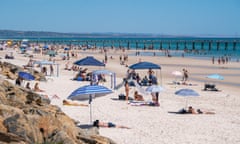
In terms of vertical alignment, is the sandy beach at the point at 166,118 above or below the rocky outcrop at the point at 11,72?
below

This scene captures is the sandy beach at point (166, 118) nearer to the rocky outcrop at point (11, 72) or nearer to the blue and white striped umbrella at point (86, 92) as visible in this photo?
the blue and white striped umbrella at point (86, 92)

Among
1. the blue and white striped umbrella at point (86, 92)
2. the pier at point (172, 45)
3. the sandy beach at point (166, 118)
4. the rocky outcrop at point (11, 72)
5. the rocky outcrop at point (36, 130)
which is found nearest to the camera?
the rocky outcrop at point (36, 130)

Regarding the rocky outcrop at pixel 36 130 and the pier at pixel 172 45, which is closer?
the rocky outcrop at pixel 36 130

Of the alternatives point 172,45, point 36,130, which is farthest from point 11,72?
point 172,45

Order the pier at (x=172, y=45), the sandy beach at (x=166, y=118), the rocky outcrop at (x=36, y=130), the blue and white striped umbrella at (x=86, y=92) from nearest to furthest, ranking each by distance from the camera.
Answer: the rocky outcrop at (x=36, y=130)
the sandy beach at (x=166, y=118)
the blue and white striped umbrella at (x=86, y=92)
the pier at (x=172, y=45)

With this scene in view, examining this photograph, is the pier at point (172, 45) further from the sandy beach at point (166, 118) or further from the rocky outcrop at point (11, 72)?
the sandy beach at point (166, 118)

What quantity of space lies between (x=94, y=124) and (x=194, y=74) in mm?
23259

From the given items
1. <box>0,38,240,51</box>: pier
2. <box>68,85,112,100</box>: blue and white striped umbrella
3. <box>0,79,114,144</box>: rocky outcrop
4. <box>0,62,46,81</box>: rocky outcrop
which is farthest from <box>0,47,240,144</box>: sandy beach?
<box>0,38,240,51</box>: pier

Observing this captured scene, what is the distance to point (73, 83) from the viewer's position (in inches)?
946

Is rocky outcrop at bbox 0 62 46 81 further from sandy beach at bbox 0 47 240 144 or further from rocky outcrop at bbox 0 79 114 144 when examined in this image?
rocky outcrop at bbox 0 79 114 144

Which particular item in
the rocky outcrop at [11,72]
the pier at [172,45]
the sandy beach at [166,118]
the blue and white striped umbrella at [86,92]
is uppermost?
the blue and white striped umbrella at [86,92]

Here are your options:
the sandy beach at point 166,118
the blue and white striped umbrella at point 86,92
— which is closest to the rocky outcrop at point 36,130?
the sandy beach at point 166,118

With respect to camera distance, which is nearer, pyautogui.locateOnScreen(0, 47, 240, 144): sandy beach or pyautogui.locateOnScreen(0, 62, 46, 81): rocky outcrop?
pyautogui.locateOnScreen(0, 47, 240, 144): sandy beach

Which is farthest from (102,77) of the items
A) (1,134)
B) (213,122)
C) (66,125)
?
(1,134)
